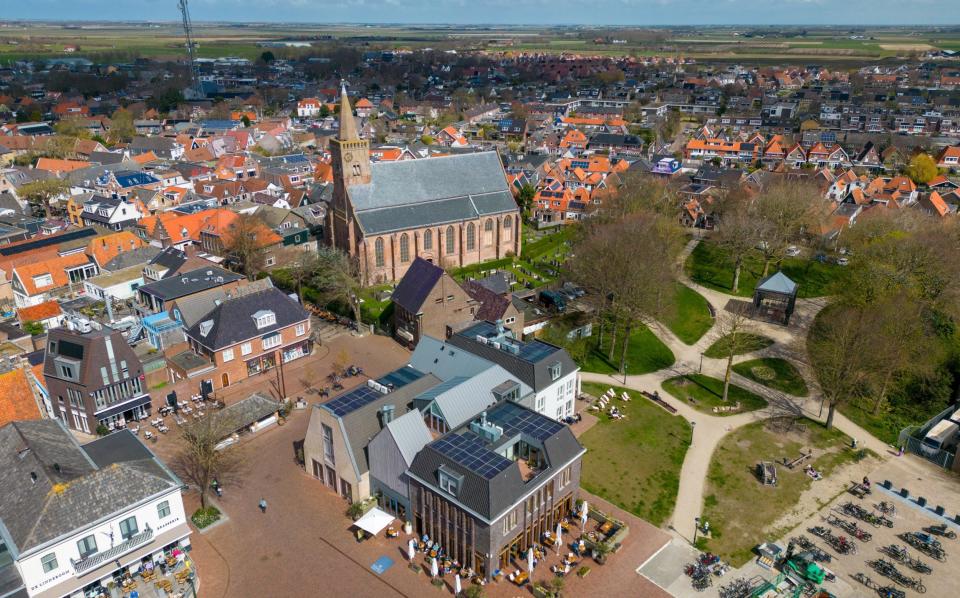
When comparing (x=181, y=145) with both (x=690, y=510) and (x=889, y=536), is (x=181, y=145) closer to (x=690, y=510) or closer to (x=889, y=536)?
(x=690, y=510)

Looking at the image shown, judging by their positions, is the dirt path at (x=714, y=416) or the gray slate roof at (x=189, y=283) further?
the gray slate roof at (x=189, y=283)

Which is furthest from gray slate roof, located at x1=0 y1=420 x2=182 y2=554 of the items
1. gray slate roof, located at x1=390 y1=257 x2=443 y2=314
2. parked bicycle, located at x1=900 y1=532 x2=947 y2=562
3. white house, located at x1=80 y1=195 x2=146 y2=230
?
white house, located at x1=80 y1=195 x2=146 y2=230

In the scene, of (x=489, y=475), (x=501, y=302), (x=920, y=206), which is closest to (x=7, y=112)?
(x=501, y=302)

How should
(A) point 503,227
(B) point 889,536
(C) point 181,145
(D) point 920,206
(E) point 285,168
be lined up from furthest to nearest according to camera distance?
1. (C) point 181,145
2. (E) point 285,168
3. (D) point 920,206
4. (A) point 503,227
5. (B) point 889,536

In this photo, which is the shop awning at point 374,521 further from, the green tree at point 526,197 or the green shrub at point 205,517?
the green tree at point 526,197

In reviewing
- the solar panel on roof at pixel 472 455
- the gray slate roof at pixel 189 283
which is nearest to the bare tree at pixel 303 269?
the gray slate roof at pixel 189 283

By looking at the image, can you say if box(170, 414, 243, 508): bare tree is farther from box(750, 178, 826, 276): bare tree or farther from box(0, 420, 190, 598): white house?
box(750, 178, 826, 276): bare tree

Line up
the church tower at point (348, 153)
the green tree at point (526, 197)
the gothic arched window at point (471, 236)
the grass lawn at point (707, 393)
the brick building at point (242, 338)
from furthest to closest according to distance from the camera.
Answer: the green tree at point (526, 197) → the gothic arched window at point (471, 236) → the church tower at point (348, 153) → the brick building at point (242, 338) → the grass lawn at point (707, 393)
